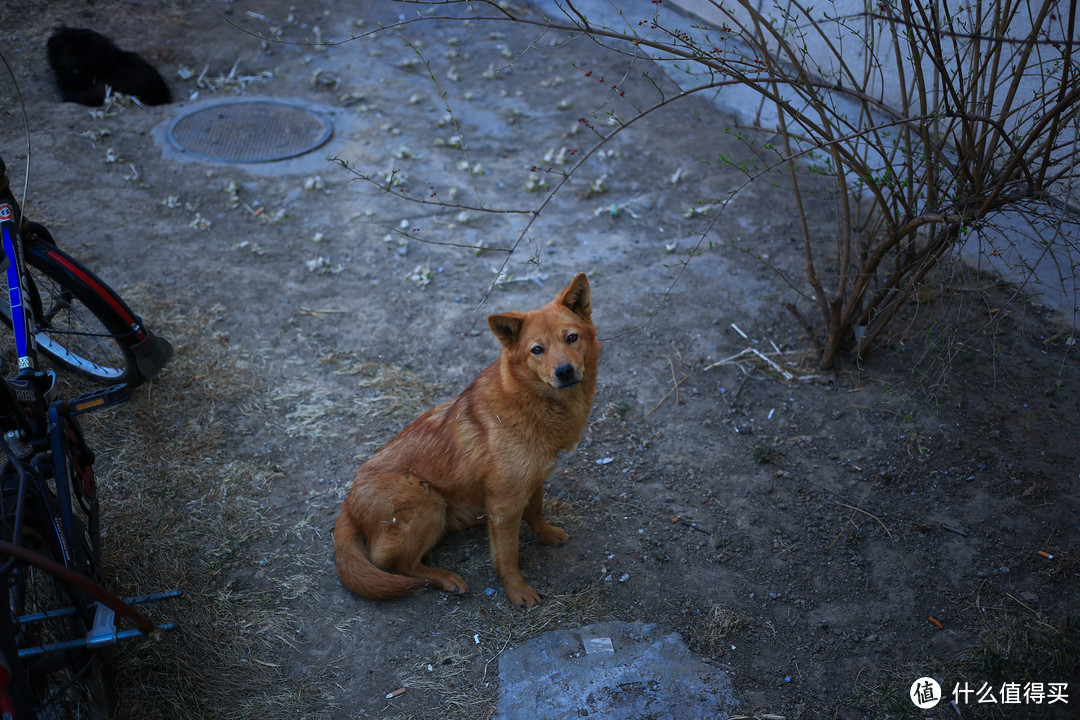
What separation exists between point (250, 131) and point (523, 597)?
671 cm

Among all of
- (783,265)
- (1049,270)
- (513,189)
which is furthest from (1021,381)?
(513,189)

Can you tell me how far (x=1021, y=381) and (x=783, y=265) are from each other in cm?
209

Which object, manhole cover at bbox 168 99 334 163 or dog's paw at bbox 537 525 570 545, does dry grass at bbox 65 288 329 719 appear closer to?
dog's paw at bbox 537 525 570 545

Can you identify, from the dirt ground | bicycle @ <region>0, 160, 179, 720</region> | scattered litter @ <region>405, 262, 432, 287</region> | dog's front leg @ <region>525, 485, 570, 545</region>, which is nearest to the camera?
bicycle @ <region>0, 160, 179, 720</region>

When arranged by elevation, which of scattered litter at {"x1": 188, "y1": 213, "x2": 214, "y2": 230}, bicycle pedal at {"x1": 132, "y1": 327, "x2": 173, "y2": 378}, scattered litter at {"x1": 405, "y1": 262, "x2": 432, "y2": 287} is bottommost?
bicycle pedal at {"x1": 132, "y1": 327, "x2": 173, "y2": 378}

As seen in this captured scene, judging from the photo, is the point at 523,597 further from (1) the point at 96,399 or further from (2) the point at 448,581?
(1) the point at 96,399

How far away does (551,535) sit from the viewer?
399cm

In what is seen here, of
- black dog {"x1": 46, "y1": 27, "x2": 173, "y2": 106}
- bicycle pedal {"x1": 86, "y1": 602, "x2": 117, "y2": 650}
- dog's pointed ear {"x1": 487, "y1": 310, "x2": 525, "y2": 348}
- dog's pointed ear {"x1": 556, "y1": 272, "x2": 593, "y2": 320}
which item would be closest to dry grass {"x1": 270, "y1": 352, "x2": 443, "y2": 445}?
dog's pointed ear {"x1": 487, "y1": 310, "x2": 525, "y2": 348}

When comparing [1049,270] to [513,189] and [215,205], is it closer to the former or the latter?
[513,189]

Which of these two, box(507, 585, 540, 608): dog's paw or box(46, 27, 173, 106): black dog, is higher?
box(46, 27, 173, 106): black dog

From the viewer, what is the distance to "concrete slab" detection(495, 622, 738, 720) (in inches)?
122

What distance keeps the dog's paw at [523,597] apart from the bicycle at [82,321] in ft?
9.79

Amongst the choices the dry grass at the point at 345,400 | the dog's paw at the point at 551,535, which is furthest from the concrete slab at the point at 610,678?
the dry grass at the point at 345,400

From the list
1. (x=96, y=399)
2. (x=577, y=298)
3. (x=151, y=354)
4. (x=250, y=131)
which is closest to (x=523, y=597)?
(x=577, y=298)
